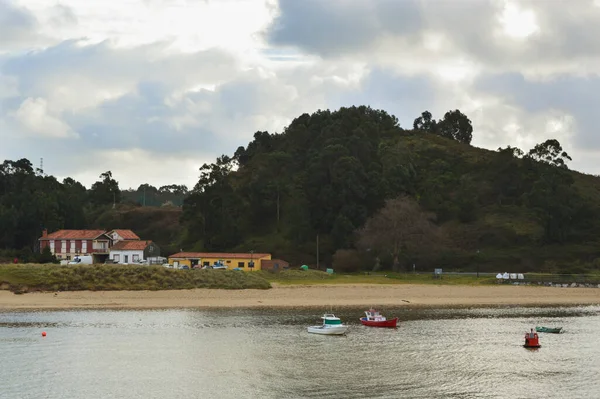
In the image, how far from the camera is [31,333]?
61375 mm

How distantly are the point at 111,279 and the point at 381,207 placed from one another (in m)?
58.6

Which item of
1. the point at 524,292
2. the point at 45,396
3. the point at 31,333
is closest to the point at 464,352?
the point at 45,396

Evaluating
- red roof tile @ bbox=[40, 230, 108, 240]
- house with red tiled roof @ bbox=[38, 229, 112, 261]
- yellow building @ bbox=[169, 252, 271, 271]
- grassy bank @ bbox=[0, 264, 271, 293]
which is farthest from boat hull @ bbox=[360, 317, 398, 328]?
red roof tile @ bbox=[40, 230, 108, 240]

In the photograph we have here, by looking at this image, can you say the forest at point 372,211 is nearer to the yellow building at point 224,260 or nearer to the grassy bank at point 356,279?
the grassy bank at point 356,279

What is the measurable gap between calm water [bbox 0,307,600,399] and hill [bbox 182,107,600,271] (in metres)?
52.4

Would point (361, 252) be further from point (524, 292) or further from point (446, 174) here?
point (446, 174)

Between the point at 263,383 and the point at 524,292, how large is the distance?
2495 inches

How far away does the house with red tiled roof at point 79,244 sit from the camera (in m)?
129

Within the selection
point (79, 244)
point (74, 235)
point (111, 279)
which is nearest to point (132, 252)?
point (79, 244)

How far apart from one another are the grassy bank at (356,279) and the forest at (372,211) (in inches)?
365

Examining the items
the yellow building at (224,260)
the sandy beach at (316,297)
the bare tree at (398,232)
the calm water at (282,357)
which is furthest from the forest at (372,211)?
the calm water at (282,357)

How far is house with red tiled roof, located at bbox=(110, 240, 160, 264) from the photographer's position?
12394cm

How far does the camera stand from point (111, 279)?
299 feet

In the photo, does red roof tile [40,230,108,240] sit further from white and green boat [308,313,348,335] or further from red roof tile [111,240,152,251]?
white and green boat [308,313,348,335]
